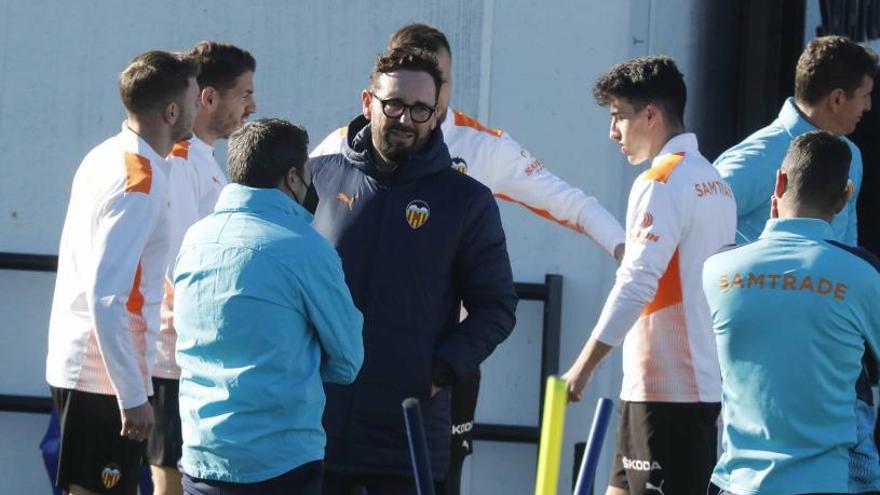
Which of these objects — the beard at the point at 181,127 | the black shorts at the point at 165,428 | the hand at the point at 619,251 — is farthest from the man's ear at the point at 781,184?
the black shorts at the point at 165,428

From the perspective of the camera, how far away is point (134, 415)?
4.41 meters

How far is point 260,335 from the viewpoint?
353cm

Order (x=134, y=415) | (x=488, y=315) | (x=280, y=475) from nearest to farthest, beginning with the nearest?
(x=280, y=475) → (x=488, y=315) → (x=134, y=415)

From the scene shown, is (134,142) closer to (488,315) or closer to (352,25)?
(488,315)

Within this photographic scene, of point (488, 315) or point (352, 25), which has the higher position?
point (352, 25)

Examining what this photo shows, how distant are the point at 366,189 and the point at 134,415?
977 mm

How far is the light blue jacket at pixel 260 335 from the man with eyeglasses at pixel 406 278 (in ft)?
1.13

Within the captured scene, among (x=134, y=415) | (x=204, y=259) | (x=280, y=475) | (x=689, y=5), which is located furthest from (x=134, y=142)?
(x=689, y=5)

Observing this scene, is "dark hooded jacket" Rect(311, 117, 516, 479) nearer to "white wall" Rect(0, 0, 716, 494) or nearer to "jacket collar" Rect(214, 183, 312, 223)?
"jacket collar" Rect(214, 183, 312, 223)

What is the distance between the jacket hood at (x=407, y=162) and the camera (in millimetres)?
4059

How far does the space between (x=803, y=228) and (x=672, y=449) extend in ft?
3.47

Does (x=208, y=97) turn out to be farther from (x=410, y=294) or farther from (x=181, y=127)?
(x=410, y=294)

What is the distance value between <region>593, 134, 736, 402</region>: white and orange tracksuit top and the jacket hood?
27.7 inches

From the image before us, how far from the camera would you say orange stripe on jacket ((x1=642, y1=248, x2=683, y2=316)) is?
4570 mm
